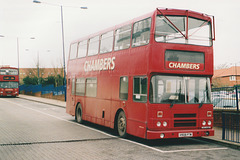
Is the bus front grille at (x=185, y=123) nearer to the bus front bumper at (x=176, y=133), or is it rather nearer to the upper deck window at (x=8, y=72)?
the bus front bumper at (x=176, y=133)

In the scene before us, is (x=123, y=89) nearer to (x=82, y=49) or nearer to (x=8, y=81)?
(x=82, y=49)

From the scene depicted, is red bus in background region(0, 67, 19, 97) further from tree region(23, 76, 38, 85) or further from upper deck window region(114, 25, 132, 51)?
upper deck window region(114, 25, 132, 51)

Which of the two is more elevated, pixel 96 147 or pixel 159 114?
pixel 159 114

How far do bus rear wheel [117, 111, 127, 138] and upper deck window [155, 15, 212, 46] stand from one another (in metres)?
3.22

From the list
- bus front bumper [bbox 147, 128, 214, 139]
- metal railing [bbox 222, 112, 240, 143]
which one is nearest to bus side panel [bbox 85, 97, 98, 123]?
bus front bumper [bbox 147, 128, 214, 139]

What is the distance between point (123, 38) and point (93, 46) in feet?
10.0

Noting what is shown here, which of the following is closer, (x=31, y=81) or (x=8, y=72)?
(x=8, y=72)

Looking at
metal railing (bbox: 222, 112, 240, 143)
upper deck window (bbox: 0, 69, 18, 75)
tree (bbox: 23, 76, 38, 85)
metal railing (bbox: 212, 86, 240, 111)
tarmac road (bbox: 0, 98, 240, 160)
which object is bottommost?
tarmac road (bbox: 0, 98, 240, 160)

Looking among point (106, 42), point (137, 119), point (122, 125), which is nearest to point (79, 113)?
point (106, 42)

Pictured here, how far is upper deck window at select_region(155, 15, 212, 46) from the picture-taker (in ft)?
32.5

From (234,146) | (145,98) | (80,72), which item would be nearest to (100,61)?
(80,72)

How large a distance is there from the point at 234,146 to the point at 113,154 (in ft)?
12.5

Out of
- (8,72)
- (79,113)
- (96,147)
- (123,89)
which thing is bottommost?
(96,147)

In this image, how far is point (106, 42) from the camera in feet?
43.5
